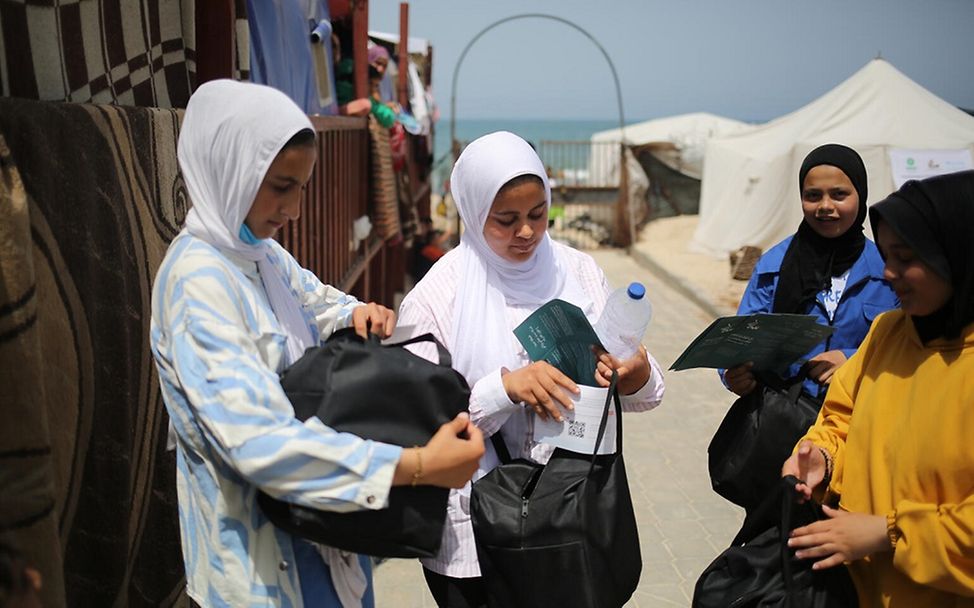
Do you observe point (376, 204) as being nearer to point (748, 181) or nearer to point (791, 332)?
point (791, 332)

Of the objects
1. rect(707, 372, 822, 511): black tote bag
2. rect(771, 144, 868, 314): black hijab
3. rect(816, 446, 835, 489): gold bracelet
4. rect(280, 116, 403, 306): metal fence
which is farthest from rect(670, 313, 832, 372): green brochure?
rect(280, 116, 403, 306): metal fence

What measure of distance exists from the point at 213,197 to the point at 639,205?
17748 mm

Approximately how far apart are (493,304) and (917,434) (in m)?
1.00

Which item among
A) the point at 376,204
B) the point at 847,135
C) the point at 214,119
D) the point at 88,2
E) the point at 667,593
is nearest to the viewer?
the point at 214,119

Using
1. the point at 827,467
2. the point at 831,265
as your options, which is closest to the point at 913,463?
the point at 827,467

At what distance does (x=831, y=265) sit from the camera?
9.03 feet

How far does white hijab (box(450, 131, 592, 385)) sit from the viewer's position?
205 cm

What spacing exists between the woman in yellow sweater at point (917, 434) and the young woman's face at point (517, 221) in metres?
0.78

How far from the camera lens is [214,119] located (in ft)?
4.85

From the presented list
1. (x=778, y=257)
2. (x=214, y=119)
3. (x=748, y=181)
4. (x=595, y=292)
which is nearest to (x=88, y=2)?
(x=214, y=119)

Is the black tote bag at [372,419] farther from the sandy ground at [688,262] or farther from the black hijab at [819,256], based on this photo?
the sandy ground at [688,262]

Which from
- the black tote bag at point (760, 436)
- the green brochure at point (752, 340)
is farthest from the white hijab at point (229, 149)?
the black tote bag at point (760, 436)

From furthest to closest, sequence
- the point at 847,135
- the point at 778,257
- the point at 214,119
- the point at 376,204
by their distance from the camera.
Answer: the point at 847,135 < the point at 376,204 < the point at 778,257 < the point at 214,119

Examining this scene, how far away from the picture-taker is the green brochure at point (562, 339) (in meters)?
1.82
